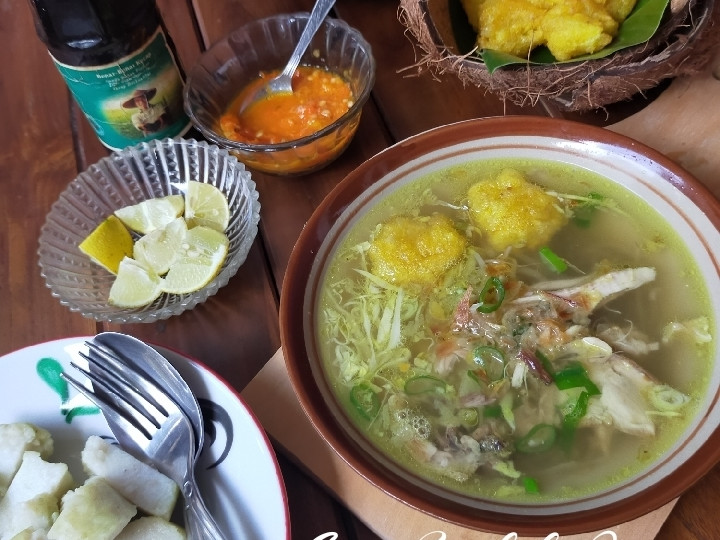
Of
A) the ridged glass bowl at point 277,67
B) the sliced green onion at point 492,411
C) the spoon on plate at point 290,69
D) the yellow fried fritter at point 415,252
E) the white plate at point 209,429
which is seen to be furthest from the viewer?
the spoon on plate at point 290,69

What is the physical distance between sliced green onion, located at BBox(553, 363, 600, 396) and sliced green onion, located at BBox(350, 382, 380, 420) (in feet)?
0.87

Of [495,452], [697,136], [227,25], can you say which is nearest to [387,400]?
[495,452]

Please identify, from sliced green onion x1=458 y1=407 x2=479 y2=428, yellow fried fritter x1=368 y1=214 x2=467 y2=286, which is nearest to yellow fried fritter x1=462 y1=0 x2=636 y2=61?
yellow fried fritter x1=368 y1=214 x2=467 y2=286

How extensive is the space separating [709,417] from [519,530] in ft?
0.97

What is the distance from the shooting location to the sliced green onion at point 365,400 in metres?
0.88

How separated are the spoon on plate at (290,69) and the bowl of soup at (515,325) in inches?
14.2

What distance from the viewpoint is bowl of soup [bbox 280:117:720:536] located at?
0.80 m

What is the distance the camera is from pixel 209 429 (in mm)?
855

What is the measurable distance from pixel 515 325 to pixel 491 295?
2.4 inches

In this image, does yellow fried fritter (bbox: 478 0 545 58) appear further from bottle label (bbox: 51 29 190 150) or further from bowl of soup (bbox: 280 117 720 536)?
bottle label (bbox: 51 29 190 150)

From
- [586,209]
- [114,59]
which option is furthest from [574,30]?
[114,59]

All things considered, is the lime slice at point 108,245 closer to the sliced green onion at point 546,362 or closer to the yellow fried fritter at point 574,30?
the sliced green onion at point 546,362

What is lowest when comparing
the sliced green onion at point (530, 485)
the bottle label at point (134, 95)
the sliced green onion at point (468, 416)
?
the sliced green onion at point (530, 485)

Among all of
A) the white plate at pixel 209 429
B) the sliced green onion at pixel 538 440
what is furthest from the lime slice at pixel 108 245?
the sliced green onion at pixel 538 440
